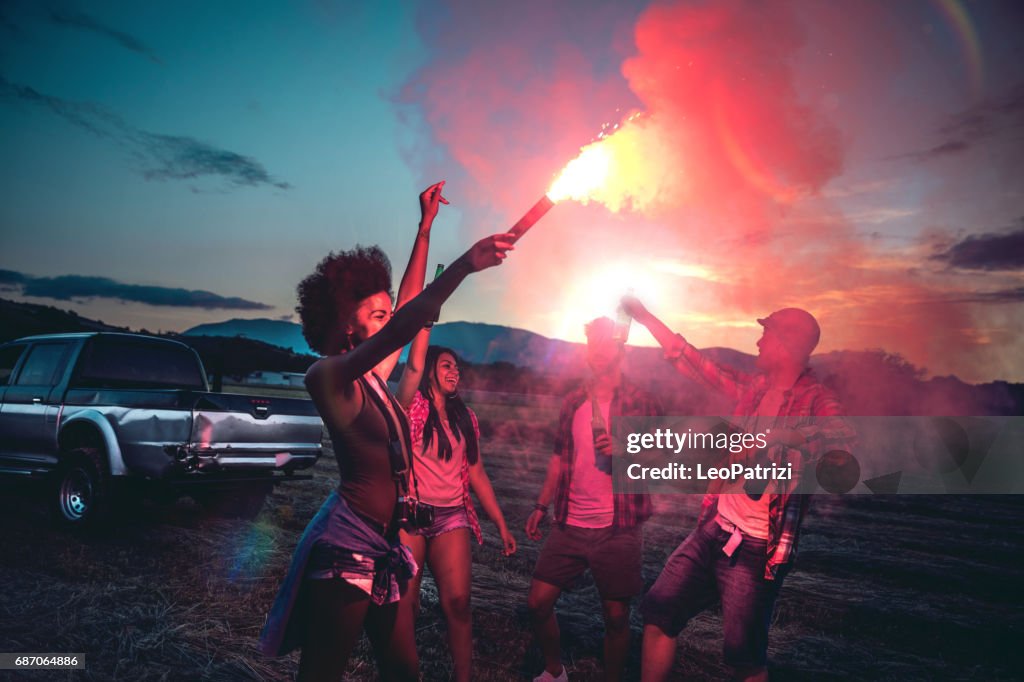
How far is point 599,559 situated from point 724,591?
96 centimetres

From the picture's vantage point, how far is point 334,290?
2.82m

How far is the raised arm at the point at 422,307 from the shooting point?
6.84ft

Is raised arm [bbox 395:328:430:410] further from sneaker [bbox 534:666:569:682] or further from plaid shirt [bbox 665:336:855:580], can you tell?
sneaker [bbox 534:666:569:682]

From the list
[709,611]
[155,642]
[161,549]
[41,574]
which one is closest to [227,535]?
[161,549]

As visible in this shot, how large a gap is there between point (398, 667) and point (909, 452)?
25817 mm

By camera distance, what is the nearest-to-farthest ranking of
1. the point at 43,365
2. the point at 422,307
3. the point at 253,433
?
the point at 422,307
the point at 253,433
the point at 43,365

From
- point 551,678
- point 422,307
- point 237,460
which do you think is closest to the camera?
point 422,307

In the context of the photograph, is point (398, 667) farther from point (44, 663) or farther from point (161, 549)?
point (161, 549)

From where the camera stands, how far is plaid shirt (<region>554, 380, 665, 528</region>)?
4445mm

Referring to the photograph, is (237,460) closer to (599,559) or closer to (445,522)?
(445,522)

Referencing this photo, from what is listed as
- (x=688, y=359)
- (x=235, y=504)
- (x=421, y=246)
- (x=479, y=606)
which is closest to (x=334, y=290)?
(x=421, y=246)

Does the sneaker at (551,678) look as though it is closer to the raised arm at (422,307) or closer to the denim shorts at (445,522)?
the denim shorts at (445,522)

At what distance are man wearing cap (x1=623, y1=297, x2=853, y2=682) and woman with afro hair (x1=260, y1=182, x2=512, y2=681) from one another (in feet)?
5.81

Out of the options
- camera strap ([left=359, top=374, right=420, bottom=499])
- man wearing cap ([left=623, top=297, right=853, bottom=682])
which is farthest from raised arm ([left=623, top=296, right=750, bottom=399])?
camera strap ([left=359, top=374, right=420, bottom=499])
